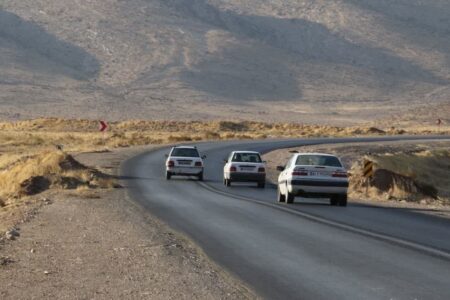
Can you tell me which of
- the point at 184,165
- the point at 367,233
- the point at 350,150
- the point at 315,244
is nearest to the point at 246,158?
the point at 184,165

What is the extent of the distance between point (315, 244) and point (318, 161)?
1005 centimetres

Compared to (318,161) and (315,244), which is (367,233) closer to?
(315,244)

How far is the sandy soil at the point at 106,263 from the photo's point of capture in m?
12.0

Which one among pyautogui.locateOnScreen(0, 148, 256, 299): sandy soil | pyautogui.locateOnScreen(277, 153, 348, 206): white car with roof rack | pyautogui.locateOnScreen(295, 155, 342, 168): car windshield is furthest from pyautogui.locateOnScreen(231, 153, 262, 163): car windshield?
pyautogui.locateOnScreen(0, 148, 256, 299): sandy soil

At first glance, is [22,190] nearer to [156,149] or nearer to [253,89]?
[156,149]

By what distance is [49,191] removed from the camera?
3170 cm

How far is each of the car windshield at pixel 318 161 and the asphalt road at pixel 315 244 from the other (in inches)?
47.7

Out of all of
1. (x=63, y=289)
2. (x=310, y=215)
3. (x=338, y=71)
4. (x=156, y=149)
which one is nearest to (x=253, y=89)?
(x=338, y=71)

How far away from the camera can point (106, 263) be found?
14.5m

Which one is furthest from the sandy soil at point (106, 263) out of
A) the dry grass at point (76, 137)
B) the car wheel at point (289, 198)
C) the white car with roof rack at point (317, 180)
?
the dry grass at point (76, 137)

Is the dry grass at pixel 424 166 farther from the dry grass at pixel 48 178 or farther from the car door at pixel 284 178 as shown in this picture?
the car door at pixel 284 178

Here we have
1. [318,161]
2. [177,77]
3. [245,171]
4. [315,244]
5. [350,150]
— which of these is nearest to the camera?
[315,244]

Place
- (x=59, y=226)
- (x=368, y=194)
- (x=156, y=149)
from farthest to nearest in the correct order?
(x=156, y=149)
(x=368, y=194)
(x=59, y=226)

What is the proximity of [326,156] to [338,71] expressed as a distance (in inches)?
6465
